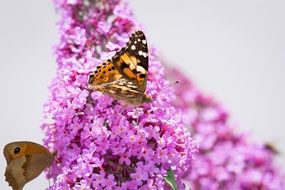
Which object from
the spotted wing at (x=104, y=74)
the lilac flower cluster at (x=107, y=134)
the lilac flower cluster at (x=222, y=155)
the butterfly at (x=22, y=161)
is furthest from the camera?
the lilac flower cluster at (x=222, y=155)

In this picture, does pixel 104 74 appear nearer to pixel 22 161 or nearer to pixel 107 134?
pixel 107 134

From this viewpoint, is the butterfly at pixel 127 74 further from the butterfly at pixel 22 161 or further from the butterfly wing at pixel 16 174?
the butterfly wing at pixel 16 174

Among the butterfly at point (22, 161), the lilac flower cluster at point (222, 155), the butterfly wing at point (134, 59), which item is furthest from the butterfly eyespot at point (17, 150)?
the lilac flower cluster at point (222, 155)

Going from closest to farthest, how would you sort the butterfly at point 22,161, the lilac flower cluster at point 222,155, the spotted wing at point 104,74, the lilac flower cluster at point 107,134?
the lilac flower cluster at point 107,134 < the spotted wing at point 104,74 < the butterfly at point 22,161 < the lilac flower cluster at point 222,155

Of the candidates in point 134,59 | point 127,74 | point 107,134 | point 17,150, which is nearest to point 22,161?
point 17,150

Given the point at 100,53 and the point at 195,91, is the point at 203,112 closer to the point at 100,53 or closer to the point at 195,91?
the point at 195,91

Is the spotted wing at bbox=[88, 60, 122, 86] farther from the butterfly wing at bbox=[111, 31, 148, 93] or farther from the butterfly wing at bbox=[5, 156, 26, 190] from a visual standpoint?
the butterfly wing at bbox=[5, 156, 26, 190]

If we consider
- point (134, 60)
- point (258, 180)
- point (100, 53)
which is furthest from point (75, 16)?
point (258, 180)
